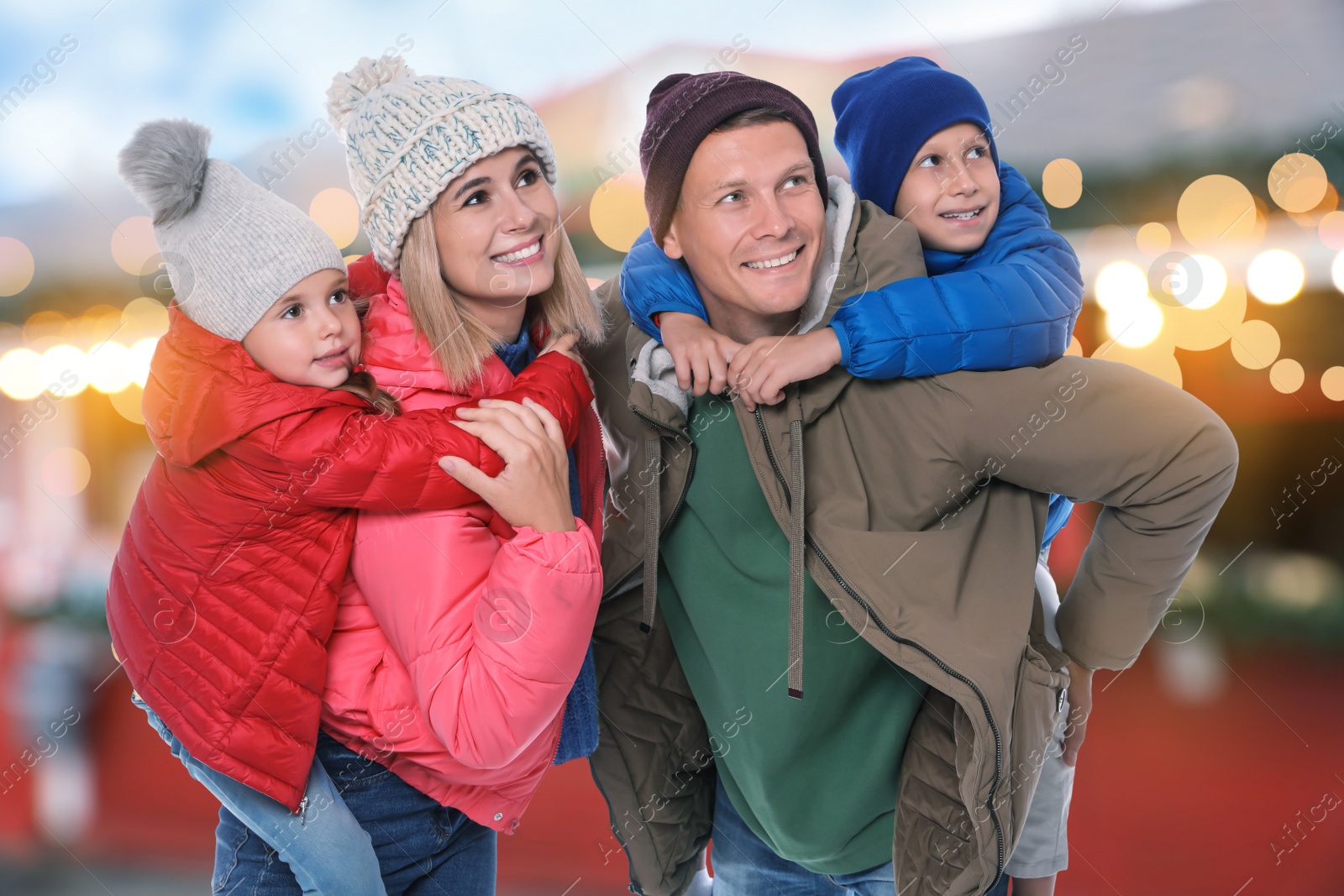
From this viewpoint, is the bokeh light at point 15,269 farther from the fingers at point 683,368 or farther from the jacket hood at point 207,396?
the fingers at point 683,368

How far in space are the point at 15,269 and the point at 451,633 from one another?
2.98 meters

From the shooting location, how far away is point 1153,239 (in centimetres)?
274

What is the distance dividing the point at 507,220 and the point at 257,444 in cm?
44

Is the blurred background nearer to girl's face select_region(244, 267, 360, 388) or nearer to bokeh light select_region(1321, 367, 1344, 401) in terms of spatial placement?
bokeh light select_region(1321, 367, 1344, 401)

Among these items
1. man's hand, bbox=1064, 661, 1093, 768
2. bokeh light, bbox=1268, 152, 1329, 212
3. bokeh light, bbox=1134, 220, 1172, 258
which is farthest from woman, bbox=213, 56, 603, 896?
bokeh light, bbox=1268, 152, 1329, 212

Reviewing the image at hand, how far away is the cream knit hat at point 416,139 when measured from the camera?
3.91ft

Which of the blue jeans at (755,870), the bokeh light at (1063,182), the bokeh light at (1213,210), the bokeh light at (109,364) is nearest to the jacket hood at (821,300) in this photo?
the blue jeans at (755,870)

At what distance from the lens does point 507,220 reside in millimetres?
1227

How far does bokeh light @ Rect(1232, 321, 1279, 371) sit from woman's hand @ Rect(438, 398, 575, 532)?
2.62m

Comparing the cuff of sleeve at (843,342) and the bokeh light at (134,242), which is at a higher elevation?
the bokeh light at (134,242)

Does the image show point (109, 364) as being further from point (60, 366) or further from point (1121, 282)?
point (1121, 282)

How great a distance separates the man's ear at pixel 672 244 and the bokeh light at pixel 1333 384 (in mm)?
2601

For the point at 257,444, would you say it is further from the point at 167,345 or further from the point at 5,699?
the point at 5,699

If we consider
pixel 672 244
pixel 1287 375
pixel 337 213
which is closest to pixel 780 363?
pixel 672 244
